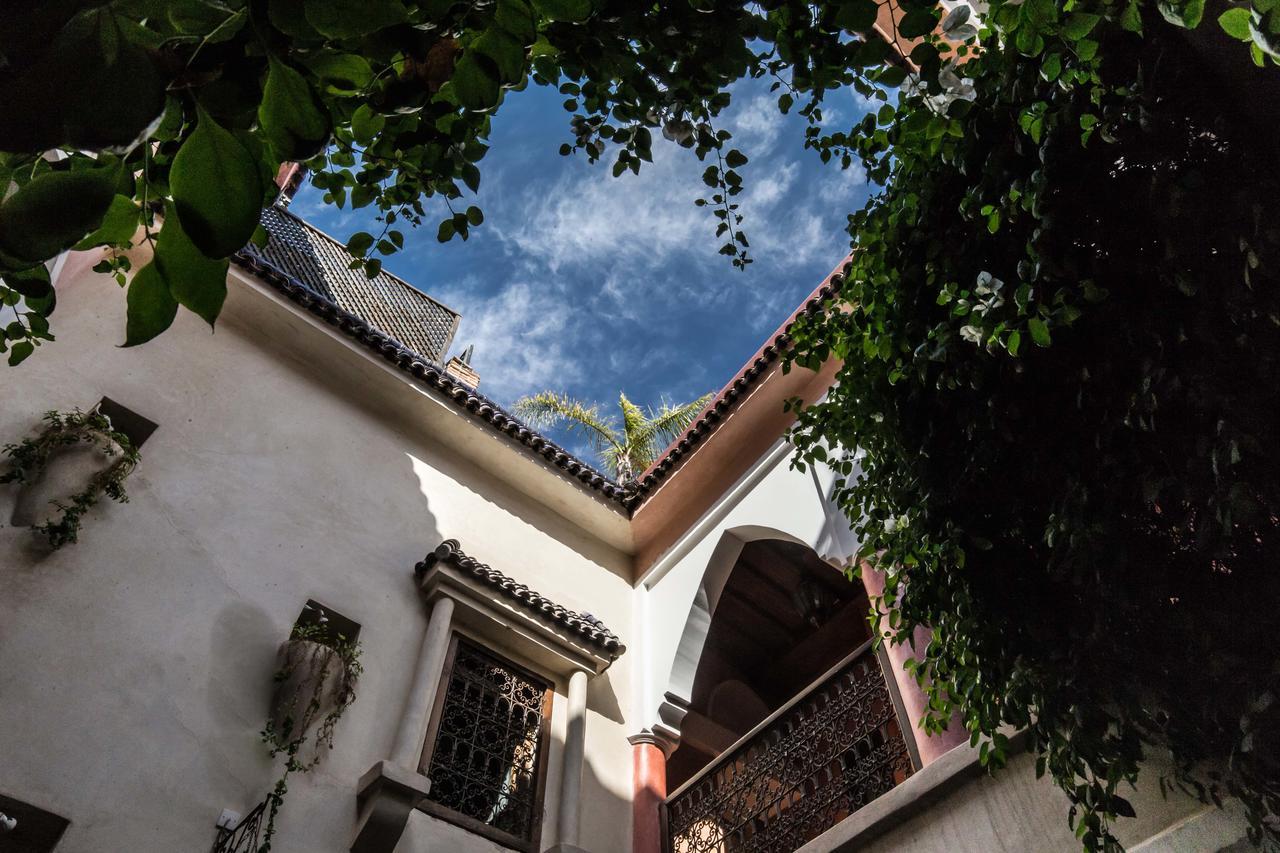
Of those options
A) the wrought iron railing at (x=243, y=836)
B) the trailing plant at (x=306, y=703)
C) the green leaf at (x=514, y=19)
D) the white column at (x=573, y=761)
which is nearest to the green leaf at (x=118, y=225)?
the green leaf at (x=514, y=19)

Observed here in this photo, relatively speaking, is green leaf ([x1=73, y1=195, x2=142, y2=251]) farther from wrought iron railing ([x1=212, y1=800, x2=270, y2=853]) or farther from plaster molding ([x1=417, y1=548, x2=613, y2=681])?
plaster molding ([x1=417, y1=548, x2=613, y2=681])

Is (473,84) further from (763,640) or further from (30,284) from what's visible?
(763,640)

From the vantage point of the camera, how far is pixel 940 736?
15.5 ft

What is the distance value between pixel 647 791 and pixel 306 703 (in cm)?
280

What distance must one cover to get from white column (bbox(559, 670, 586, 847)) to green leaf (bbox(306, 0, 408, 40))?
6.07 m

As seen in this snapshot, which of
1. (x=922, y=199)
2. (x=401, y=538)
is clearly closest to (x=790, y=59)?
(x=922, y=199)

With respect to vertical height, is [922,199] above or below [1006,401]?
above

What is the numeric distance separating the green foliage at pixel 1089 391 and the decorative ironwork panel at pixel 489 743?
3552 mm

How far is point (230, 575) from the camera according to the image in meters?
5.76

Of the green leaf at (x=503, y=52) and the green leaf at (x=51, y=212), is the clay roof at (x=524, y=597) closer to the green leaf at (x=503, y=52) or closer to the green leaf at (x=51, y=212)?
the green leaf at (x=503, y=52)

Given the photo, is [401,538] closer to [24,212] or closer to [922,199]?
[922,199]

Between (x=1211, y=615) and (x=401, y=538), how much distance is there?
18.5 ft

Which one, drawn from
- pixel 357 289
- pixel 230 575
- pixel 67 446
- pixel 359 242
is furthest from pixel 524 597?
pixel 357 289

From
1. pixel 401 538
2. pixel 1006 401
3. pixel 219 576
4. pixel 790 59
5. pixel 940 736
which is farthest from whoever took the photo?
pixel 401 538
